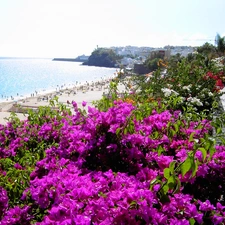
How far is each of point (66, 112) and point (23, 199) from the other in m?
1.34

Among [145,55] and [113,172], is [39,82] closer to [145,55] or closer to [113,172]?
[145,55]

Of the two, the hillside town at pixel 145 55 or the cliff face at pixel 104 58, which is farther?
the cliff face at pixel 104 58

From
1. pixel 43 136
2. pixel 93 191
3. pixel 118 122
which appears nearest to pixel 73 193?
pixel 93 191

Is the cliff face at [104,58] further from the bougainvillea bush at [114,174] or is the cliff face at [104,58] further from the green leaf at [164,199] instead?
the green leaf at [164,199]

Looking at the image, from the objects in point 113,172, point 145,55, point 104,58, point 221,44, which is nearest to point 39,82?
point 104,58

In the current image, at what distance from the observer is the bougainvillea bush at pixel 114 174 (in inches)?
46.8

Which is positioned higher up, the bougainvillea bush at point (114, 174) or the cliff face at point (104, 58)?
the cliff face at point (104, 58)

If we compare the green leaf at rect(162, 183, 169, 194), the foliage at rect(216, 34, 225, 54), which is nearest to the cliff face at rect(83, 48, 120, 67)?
the foliage at rect(216, 34, 225, 54)

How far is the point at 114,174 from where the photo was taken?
1539mm

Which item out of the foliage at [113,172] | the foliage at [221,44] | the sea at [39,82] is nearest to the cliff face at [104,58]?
the sea at [39,82]

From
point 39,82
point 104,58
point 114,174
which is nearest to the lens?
point 114,174

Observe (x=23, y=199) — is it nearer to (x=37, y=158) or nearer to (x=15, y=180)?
(x=15, y=180)

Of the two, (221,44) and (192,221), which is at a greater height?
(221,44)

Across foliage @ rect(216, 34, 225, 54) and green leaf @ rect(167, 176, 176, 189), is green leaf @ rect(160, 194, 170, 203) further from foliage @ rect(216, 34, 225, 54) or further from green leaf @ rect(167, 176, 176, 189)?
foliage @ rect(216, 34, 225, 54)
